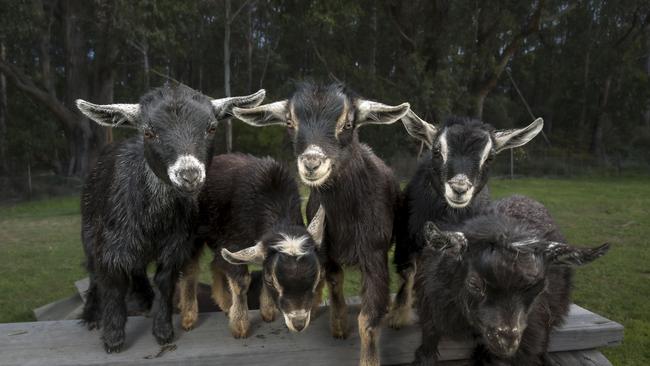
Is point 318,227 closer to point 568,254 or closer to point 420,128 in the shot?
point 420,128

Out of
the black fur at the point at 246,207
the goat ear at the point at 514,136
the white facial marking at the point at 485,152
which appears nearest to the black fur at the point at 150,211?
the black fur at the point at 246,207

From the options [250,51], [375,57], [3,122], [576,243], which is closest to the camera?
[576,243]

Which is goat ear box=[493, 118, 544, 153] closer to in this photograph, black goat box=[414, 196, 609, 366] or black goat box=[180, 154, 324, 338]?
black goat box=[414, 196, 609, 366]

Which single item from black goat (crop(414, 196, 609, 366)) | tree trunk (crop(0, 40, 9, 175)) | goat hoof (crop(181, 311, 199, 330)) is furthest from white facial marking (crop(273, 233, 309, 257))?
tree trunk (crop(0, 40, 9, 175))

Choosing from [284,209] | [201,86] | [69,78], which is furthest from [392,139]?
[201,86]

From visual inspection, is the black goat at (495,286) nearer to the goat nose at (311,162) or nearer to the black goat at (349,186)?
the black goat at (349,186)

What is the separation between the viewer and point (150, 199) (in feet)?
12.2

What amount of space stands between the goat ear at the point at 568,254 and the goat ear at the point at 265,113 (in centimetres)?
199

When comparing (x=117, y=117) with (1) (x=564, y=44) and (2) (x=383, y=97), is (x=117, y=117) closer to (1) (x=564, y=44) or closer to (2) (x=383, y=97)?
(2) (x=383, y=97)

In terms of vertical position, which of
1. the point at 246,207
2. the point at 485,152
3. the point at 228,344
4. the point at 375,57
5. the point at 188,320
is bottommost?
the point at 228,344

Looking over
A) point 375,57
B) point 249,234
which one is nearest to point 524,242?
point 249,234

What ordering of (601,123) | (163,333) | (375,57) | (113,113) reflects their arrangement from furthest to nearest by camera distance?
(601,123) < (375,57) < (163,333) < (113,113)

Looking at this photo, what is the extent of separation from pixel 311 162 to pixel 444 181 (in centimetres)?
110

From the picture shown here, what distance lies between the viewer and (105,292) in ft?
12.6
